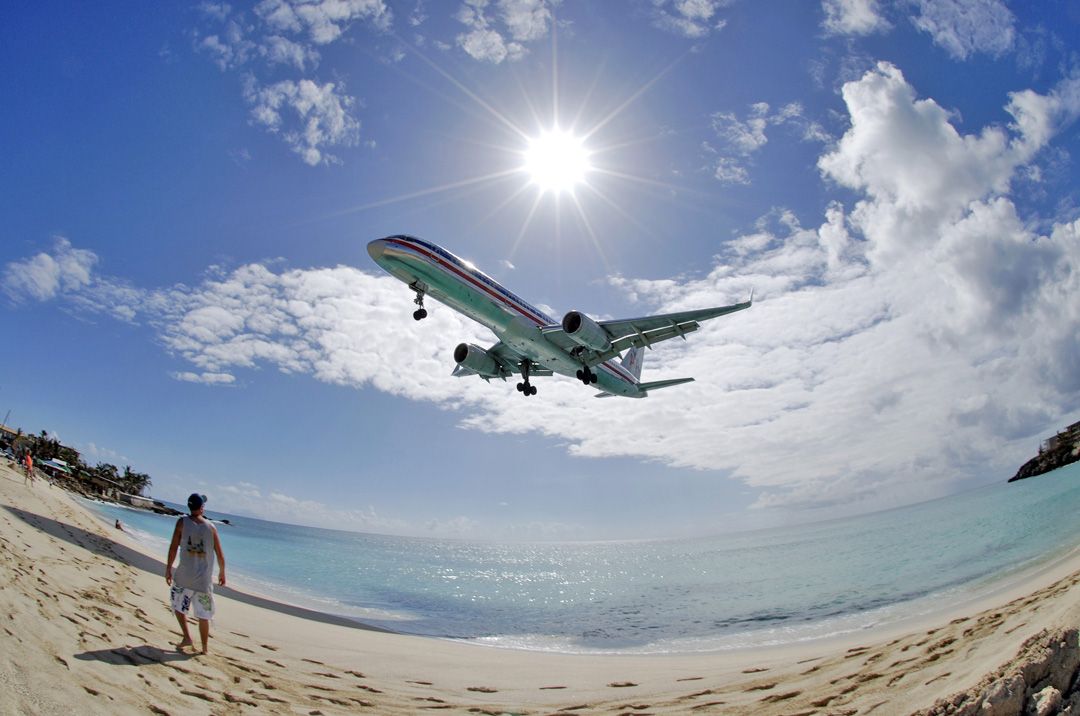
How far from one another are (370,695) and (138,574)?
33.4 feet

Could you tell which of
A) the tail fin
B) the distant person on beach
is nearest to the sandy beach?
the distant person on beach

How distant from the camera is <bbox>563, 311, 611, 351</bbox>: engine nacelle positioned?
24391 millimetres

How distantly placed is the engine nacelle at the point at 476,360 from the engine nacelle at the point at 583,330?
8453 mm

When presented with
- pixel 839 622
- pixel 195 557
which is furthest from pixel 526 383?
pixel 195 557

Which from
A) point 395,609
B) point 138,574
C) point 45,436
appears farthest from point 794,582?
point 45,436

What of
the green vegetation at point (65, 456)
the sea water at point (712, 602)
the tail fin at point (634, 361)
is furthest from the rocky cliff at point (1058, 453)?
the green vegetation at point (65, 456)

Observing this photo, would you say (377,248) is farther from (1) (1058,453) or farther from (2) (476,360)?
(1) (1058,453)

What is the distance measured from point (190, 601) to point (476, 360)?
25151 millimetres

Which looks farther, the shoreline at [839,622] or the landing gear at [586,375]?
the landing gear at [586,375]

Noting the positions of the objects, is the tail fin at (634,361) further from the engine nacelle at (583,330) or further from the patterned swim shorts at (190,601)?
the patterned swim shorts at (190,601)

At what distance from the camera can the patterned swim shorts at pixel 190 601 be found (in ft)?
21.0

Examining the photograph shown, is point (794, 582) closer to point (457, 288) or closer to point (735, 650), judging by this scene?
point (735, 650)

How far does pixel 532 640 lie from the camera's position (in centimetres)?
1535

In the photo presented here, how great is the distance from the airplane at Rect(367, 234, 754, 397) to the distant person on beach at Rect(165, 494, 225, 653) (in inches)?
657
